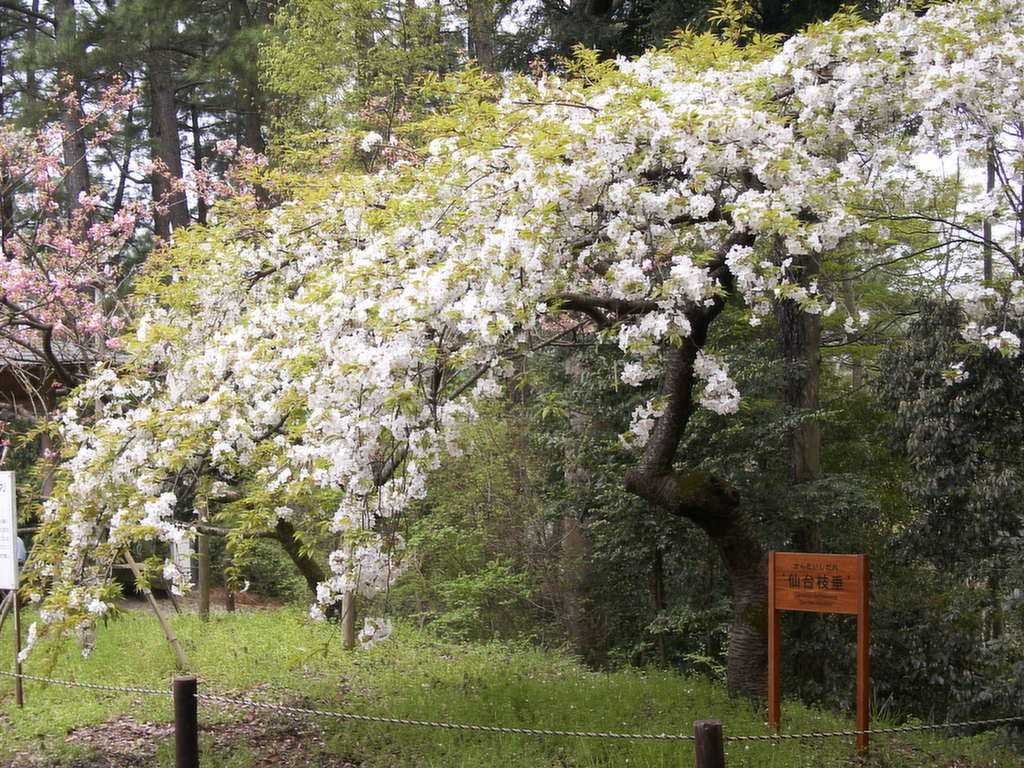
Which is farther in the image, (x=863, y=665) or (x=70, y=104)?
(x=70, y=104)

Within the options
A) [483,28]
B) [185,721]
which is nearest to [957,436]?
A: [185,721]

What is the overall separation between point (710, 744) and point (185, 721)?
236 centimetres

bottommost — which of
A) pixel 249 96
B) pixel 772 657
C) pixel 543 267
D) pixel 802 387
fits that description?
pixel 772 657

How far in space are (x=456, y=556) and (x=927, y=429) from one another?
5.06 metres

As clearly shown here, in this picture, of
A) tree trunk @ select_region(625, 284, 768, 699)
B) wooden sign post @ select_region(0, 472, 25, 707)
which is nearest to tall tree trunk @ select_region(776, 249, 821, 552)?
tree trunk @ select_region(625, 284, 768, 699)

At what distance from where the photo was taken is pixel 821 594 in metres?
5.36

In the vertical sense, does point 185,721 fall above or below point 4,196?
below

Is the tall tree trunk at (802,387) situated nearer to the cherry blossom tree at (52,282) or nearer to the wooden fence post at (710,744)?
the wooden fence post at (710,744)

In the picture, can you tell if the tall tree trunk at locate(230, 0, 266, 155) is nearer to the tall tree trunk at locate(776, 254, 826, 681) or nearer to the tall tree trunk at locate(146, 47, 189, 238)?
the tall tree trunk at locate(146, 47, 189, 238)

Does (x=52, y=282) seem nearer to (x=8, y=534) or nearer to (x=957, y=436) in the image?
(x=8, y=534)

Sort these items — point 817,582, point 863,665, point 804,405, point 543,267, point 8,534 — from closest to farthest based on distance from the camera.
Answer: point 543,267, point 863,665, point 817,582, point 8,534, point 804,405

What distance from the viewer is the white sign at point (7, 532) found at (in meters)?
6.18

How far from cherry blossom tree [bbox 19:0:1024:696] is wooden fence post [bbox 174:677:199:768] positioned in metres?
0.70

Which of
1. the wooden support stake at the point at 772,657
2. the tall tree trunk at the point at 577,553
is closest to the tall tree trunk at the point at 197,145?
the tall tree trunk at the point at 577,553
